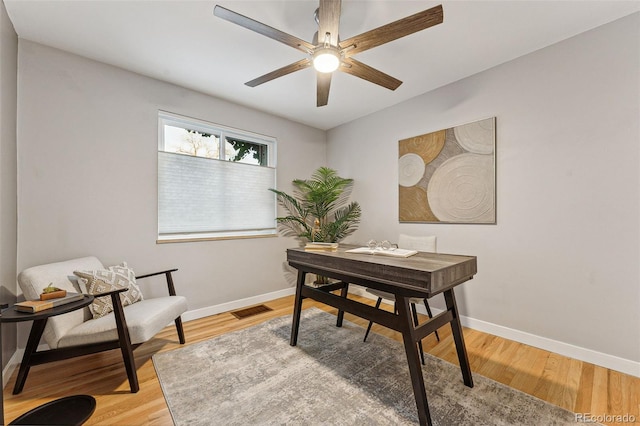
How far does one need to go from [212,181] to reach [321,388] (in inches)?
101

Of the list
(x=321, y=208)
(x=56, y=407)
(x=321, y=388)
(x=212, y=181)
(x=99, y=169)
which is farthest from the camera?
(x=321, y=208)

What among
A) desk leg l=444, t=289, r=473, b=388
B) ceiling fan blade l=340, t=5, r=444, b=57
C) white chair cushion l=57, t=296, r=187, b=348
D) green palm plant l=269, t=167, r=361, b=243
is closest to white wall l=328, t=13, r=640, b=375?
desk leg l=444, t=289, r=473, b=388

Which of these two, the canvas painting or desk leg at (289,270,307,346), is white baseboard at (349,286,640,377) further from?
desk leg at (289,270,307,346)

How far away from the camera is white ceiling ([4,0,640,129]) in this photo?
190 centimetres

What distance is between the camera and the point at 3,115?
6.26ft

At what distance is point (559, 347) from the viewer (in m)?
2.28

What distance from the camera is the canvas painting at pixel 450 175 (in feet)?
8.83

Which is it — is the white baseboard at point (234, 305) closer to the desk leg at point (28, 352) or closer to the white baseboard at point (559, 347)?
the desk leg at point (28, 352)

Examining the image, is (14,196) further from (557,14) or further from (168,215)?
(557,14)

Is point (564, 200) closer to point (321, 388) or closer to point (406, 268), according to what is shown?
point (406, 268)

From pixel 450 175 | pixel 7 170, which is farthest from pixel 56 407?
pixel 450 175

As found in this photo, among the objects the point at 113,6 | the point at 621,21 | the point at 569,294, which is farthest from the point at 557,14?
the point at 113,6

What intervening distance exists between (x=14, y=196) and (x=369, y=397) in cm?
313

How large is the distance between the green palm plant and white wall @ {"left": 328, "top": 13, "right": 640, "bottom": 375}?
1.48m
